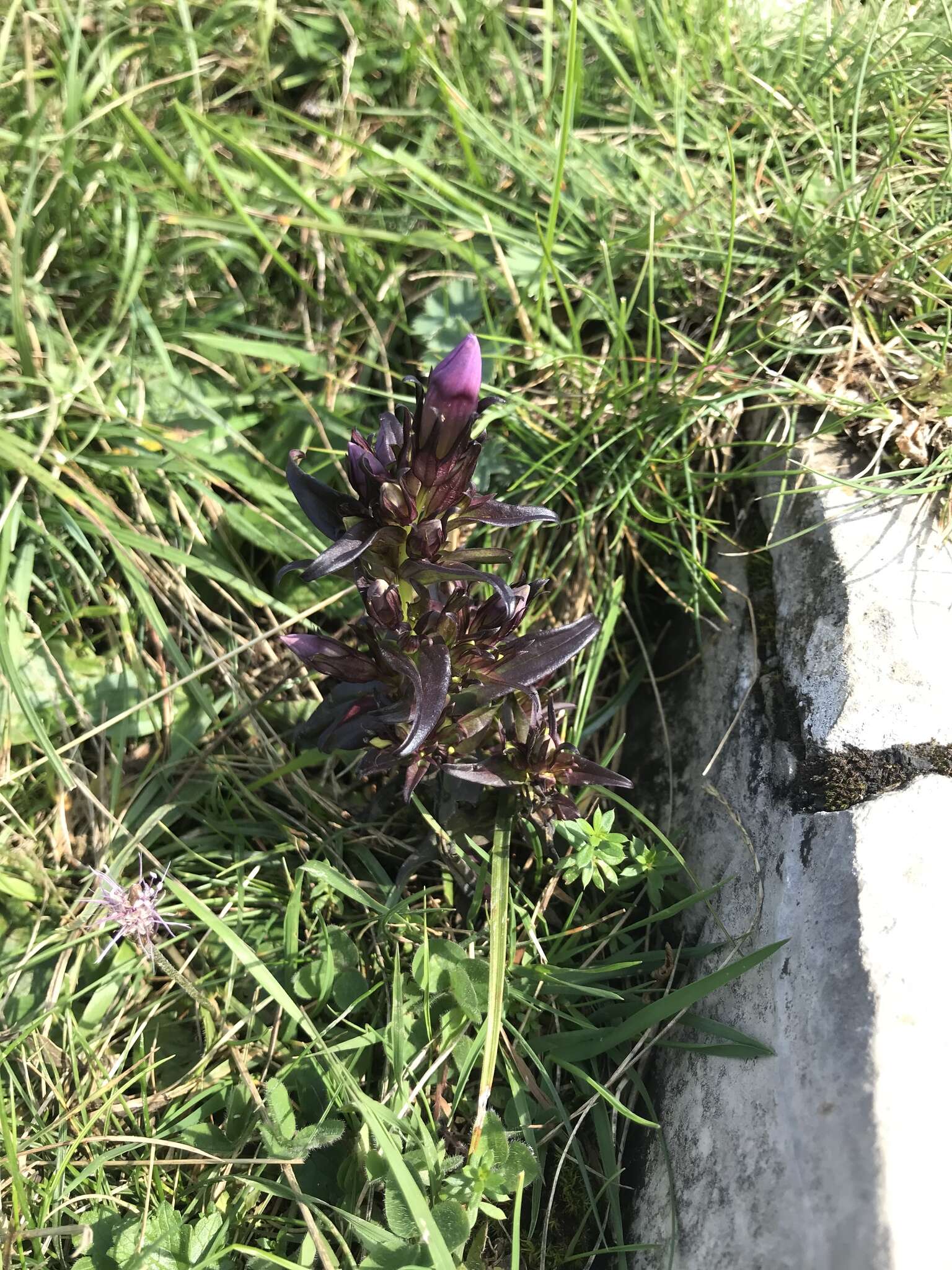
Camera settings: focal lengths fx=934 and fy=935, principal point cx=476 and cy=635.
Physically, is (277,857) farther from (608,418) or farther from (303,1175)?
A: (608,418)

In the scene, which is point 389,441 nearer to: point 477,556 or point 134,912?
point 477,556

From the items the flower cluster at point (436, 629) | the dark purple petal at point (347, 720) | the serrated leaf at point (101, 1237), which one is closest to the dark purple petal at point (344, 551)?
the flower cluster at point (436, 629)

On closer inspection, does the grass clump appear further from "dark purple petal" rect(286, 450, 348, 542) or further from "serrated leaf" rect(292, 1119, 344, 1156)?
"dark purple petal" rect(286, 450, 348, 542)

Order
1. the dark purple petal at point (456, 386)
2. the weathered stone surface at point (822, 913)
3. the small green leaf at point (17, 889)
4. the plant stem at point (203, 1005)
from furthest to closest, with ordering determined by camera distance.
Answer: the small green leaf at point (17, 889), the plant stem at point (203, 1005), the dark purple petal at point (456, 386), the weathered stone surface at point (822, 913)

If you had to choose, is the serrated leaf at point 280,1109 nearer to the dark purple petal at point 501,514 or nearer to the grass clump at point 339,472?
the grass clump at point 339,472

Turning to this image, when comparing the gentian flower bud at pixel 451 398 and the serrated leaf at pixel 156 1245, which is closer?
the gentian flower bud at pixel 451 398

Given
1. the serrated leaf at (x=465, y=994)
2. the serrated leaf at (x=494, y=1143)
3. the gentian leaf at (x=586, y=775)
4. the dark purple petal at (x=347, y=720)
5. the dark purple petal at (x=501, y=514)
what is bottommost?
the serrated leaf at (x=494, y=1143)

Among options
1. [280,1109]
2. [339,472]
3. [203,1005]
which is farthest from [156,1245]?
[339,472]
